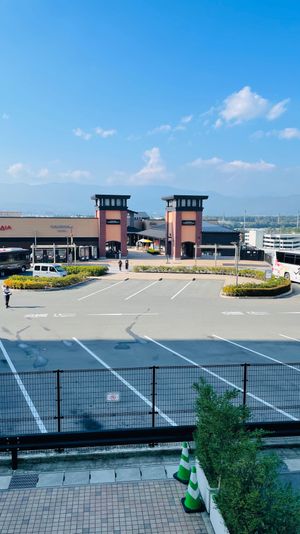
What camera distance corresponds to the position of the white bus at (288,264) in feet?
125

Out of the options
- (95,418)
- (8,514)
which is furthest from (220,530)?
(95,418)

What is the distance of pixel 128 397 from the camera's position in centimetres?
1197

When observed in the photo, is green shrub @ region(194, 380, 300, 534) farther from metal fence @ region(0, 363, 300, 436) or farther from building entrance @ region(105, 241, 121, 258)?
building entrance @ region(105, 241, 121, 258)

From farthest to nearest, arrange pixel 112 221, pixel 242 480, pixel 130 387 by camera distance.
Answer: pixel 112 221 → pixel 130 387 → pixel 242 480

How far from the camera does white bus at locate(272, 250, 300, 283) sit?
38.1 metres

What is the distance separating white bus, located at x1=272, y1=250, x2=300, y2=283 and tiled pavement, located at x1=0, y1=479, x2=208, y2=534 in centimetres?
3296

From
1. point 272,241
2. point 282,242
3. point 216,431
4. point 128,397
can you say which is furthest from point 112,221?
point 272,241

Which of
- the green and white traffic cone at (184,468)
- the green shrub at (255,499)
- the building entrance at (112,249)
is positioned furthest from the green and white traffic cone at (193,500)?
the building entrance at (112,249)

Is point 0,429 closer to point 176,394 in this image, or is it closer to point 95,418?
point 95,418

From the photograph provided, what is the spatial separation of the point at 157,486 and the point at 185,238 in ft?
179

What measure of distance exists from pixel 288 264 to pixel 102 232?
94.2 ft

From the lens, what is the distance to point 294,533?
4.98 meters

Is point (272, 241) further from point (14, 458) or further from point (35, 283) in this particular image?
point (14, 458)

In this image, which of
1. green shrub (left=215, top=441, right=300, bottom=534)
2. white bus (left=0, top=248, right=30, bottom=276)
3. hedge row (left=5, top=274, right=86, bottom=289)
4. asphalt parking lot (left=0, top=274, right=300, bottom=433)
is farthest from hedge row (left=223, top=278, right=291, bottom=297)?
green shrub (left=215, top=441, right=300, bottom=534)
